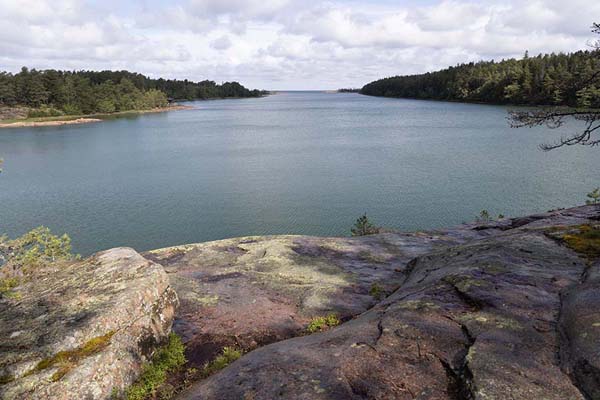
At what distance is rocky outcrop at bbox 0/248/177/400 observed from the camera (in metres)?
7.50

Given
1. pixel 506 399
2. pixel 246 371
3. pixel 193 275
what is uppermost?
pixel 506 399

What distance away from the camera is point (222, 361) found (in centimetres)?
877

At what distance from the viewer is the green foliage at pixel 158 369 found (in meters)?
8.13

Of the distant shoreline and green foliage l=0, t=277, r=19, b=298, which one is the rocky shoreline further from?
the distant shoreline

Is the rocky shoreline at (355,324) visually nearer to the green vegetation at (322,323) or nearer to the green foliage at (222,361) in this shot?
the green vegetation at (322,323)

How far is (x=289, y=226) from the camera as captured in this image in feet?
122

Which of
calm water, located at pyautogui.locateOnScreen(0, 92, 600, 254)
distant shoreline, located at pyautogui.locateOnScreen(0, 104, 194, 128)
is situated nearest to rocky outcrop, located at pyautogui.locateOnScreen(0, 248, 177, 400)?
calm water, located at pyautogui.locateOnScreen(0, 92, 600, 254)

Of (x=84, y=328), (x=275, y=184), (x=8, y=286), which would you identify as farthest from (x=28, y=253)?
(x=275, y=184)

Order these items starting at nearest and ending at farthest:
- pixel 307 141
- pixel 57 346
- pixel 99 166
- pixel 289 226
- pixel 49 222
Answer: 1. pixel 57 346
2. pixel 289 226
3. pixel 49 222
4. pixel 99 166
5. pixel 307 141

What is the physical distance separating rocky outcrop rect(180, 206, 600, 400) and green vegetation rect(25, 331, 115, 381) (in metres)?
2.11

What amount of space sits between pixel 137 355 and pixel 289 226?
28.6m

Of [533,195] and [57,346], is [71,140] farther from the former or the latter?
[57,346]

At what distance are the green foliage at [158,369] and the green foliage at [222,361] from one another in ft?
2.44

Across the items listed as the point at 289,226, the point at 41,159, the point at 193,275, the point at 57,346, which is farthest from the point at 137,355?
the point at 41,159
